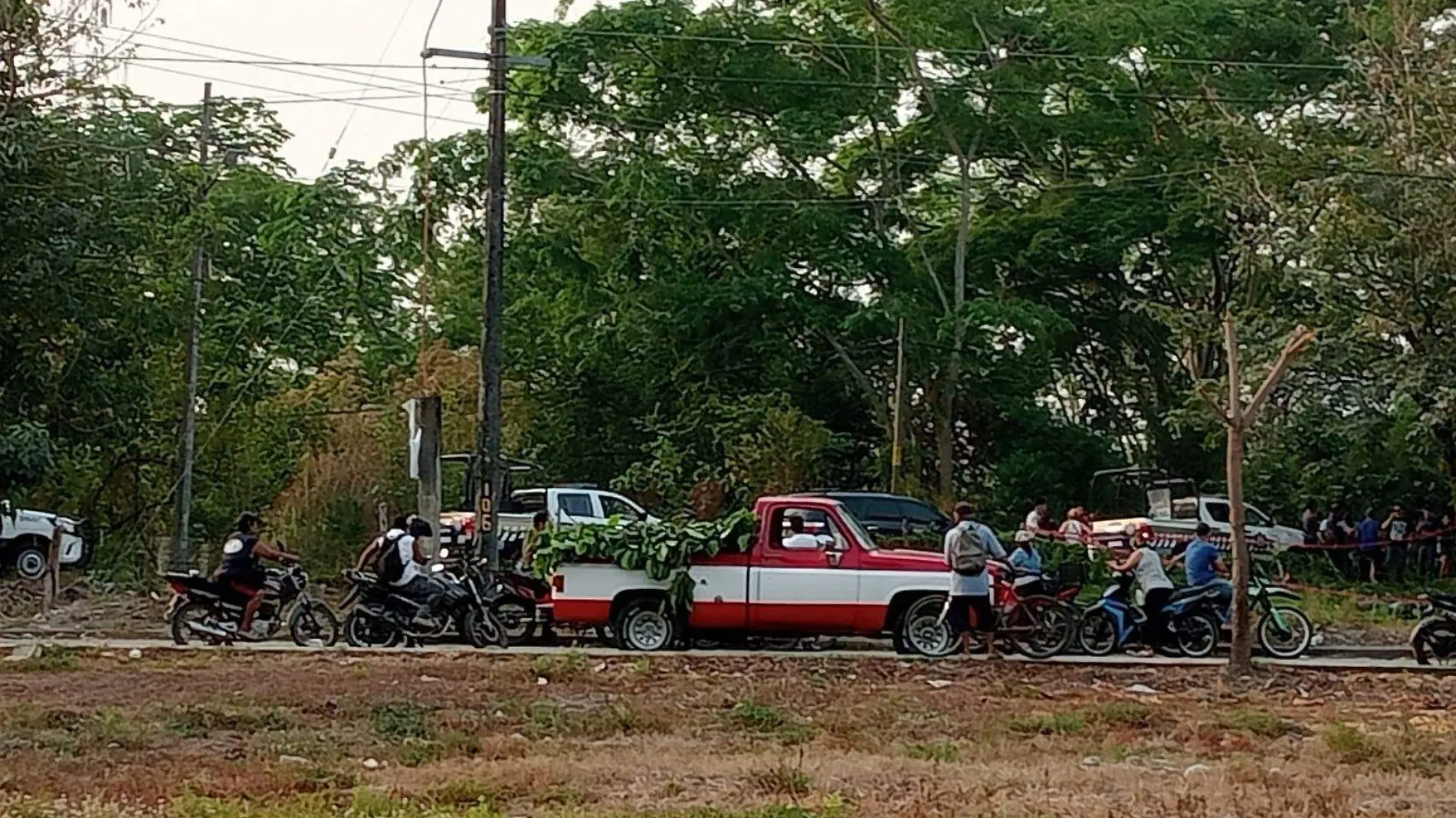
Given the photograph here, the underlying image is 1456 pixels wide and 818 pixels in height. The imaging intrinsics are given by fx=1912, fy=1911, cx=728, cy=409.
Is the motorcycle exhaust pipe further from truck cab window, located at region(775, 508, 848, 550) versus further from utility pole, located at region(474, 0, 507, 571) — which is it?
truck cab window, located at region(775, 508, 848, 550)

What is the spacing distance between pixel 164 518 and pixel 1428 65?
75.1ft

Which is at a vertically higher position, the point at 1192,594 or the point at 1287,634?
the point at 1192,594

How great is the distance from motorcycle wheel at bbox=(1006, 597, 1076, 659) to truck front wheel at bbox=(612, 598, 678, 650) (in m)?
3.69

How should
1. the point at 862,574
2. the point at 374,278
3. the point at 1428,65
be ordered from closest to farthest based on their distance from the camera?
the point at 862,574, the point at 1428,65, the point at 374,278

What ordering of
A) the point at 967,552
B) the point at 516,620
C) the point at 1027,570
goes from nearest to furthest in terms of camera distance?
the point at 967,552, the point at 1027,570, the point at 516,620

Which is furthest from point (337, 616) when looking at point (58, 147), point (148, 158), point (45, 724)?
point (148, 158)

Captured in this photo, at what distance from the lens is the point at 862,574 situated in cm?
2034

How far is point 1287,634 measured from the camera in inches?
826

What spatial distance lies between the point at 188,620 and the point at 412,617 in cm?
247

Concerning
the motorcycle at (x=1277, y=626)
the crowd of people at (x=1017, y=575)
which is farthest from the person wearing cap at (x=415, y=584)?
the motorcycle at (x=1277, y=626)

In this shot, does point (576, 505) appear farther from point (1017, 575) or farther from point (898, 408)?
point (1017, 575)

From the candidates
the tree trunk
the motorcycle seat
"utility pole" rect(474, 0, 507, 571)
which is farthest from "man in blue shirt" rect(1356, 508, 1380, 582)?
the tree trunk

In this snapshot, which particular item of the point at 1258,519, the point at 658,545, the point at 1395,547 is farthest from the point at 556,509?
the point at 1395,547

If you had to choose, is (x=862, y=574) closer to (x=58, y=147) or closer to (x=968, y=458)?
(x=58, y=147)
